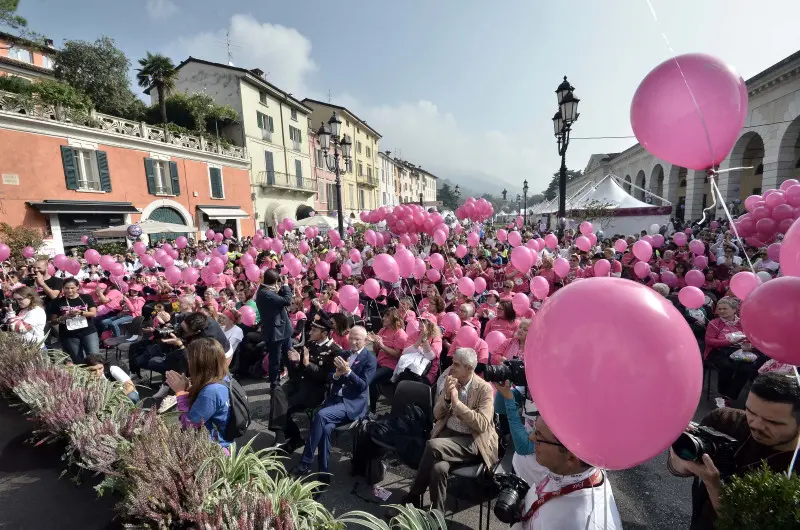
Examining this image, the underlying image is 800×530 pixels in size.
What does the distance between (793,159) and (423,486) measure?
2279 cm

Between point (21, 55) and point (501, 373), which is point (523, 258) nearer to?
point (501, 373)

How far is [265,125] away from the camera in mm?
29125

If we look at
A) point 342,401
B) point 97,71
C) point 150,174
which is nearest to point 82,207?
Answer: point 150,174

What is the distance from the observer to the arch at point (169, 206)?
1970cm

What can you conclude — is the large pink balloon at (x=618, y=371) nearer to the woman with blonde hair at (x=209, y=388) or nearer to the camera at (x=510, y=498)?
the camera at (x=510, y=498)

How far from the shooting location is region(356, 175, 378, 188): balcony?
4510 centimetres

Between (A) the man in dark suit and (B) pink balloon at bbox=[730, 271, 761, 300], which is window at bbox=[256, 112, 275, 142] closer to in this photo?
(A) the man in dark suit

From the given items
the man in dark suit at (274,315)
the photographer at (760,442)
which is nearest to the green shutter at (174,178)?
the man in dark suit at (274,315)

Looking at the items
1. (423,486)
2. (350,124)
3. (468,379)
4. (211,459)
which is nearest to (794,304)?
(468,379)

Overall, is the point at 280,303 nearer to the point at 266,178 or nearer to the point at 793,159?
the point at 793,159

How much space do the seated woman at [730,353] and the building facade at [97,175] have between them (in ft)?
69.1

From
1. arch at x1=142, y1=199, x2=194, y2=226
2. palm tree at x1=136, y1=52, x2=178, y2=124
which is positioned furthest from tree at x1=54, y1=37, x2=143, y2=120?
arch at x1=142, y1=199, x2=194, y2=226

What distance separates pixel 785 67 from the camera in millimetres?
15469

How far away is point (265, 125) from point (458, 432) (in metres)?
30.8
